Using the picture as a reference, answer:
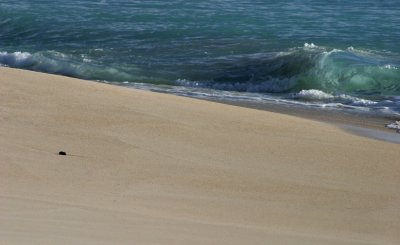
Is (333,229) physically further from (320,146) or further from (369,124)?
(369,124)

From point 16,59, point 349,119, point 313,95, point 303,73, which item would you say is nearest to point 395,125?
point 349,119

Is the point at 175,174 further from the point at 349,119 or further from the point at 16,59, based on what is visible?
the point at 16,59

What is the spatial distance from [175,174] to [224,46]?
10.2 metres

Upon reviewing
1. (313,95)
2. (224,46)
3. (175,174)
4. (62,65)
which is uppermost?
(224,46)

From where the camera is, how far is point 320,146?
24.6 ft

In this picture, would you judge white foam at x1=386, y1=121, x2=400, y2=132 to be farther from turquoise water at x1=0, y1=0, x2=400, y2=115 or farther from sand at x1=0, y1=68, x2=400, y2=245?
sand at x1=0, y1=68, x2=400, y2=245

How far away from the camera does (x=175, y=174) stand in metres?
6.04

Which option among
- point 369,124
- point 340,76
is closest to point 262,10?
point 340,76

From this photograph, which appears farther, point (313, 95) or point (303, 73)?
point (303, 73)

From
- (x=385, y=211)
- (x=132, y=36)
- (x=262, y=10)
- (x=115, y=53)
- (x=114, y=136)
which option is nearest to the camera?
(x=385, y=211)

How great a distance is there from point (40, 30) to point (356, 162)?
11938 mm

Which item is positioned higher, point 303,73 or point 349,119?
point 303,73

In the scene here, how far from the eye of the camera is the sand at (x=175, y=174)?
4.80 meters

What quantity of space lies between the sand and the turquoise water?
11.5 ft
